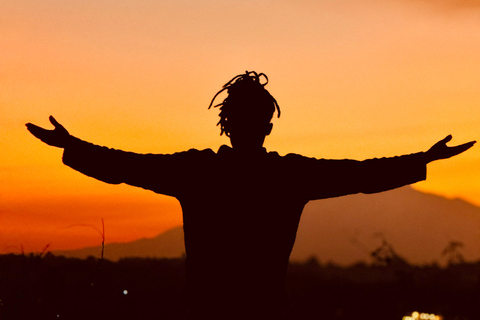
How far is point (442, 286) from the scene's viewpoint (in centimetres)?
1544

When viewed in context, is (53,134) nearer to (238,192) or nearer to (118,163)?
(118,163)

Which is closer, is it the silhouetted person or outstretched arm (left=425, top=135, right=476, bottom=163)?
the silhouetted person

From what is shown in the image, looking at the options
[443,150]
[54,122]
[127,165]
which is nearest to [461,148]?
[443,150]

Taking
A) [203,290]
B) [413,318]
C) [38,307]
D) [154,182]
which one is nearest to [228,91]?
[154,182]

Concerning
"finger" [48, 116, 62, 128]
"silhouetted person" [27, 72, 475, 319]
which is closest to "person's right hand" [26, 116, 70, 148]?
"finger" [48, 116, 62, 128]

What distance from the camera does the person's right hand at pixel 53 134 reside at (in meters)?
5.27

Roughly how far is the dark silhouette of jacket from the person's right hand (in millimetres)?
224

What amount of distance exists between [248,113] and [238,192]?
0.45 meters

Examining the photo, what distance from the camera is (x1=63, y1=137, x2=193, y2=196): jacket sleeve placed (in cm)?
488

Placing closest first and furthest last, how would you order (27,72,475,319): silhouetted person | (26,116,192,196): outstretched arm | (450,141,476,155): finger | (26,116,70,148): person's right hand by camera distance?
(27,72,475,319): silhouetted person
(26,116,192,196): outstretched arm
(26,116,70,148): person's right hand
(450,141,476,155): finger

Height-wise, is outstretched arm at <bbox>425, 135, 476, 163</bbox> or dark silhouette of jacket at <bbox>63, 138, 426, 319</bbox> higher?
outstretched arm at <bbox>425, 135, 476, 163</bbox>

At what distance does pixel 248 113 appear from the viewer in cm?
494

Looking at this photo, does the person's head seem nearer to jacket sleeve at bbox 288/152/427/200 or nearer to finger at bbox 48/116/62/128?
jacket sleeve at bbox 288/152/427/200

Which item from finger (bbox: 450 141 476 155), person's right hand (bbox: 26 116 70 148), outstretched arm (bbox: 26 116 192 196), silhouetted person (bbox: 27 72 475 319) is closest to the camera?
silhouetted person (bbox: 27 72 475 319)
